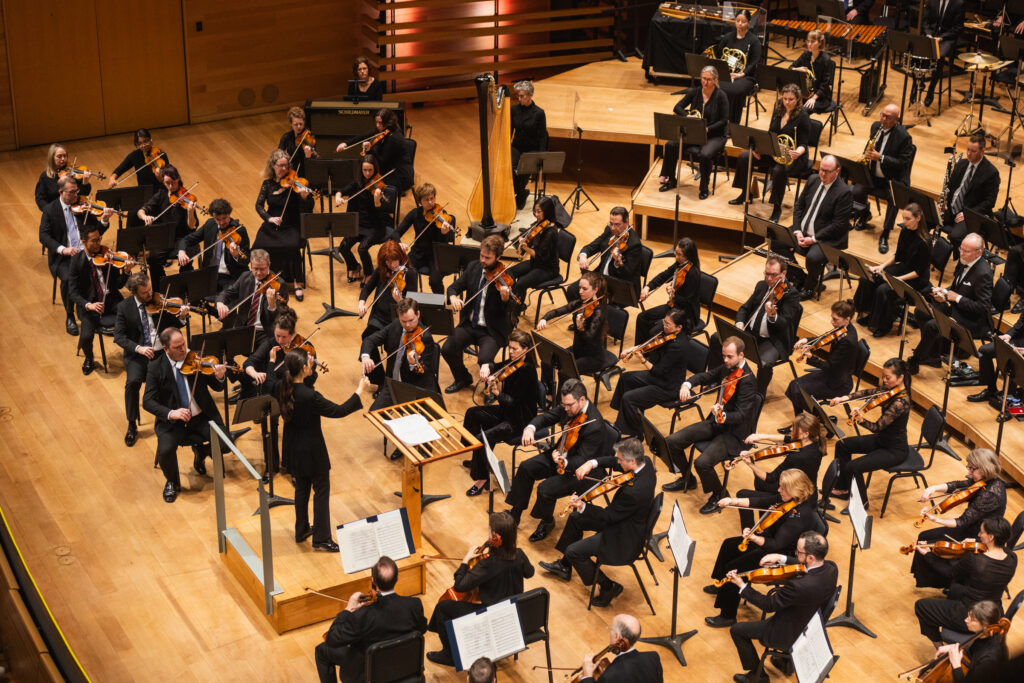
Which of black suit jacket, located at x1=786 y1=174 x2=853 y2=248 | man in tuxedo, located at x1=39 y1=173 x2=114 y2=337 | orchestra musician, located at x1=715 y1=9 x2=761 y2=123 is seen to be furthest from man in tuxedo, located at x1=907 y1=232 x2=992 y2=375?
man in tuxedo, located at x1=39 y1=173 x2=114 y2=337

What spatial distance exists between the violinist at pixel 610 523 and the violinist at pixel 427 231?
3.27 metres

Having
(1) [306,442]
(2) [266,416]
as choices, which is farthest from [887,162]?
(1) [306,442]

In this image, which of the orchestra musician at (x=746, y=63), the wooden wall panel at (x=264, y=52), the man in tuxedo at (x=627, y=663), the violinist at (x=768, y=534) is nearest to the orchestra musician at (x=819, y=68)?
the orchestra musician at (x=746, y=63)

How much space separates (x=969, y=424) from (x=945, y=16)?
6.21m

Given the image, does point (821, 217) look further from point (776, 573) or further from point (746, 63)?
point (776, 573)

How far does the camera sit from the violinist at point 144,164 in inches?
443

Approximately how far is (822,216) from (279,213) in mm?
4693

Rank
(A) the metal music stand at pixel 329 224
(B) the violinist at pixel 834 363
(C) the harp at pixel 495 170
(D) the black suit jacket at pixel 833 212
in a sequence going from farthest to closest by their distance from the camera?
(C) the harp at pixel 495 170 < (D) the black suit jacket at pixel 833 212 < (A) the metal music stand at pixel 329 224 < (B) the violinist at pixel 834 363

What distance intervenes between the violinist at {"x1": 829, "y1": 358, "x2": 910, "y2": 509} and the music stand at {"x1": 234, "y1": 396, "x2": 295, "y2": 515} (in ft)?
12.1

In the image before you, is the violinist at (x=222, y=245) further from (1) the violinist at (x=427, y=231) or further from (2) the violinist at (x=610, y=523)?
(2) the violinist at (x=610, y=523)

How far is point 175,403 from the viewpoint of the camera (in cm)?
832

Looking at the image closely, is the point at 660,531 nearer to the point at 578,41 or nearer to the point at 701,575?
the point at 701,575

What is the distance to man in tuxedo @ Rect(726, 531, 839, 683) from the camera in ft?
21.0

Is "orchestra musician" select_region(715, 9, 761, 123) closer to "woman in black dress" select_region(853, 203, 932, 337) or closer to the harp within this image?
the harp
